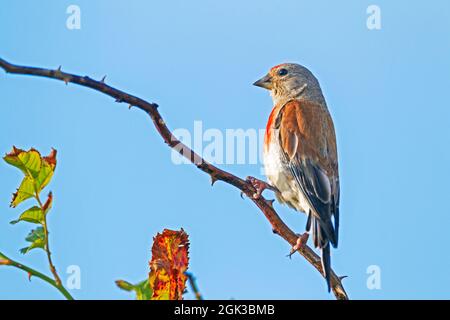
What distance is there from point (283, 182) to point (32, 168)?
4.79 meters

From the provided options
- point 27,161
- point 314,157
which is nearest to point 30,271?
point 27,161

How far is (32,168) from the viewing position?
2568mm

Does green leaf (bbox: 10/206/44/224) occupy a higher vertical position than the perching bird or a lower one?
lower

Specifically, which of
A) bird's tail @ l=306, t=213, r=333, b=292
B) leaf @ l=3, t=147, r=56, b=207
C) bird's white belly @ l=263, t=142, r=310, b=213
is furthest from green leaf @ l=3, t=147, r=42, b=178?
bird's white belly @ l=263, t=142, r=310, b=213

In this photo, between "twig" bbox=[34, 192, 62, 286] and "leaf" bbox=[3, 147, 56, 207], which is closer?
"twig" bbox=[34, 192, 62, 286]

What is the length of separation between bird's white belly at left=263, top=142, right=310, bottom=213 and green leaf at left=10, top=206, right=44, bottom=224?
459cm

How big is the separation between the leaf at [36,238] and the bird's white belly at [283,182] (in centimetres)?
459

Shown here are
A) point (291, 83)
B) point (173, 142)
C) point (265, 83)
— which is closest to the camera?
point (173, 142)

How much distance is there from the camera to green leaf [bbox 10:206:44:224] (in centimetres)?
251

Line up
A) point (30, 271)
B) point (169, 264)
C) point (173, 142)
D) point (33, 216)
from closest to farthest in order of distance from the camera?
point (30, 271), point (169, 264), point (33, 216), point (173, 142)

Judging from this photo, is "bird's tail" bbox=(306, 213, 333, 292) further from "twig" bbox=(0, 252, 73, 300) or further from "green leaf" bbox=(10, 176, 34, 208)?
"twig" bbox=(0, 252, 73, 300)

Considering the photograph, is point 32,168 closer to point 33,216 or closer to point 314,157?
point 33,216

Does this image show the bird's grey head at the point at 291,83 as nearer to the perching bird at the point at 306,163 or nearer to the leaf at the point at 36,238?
the perching bird at the point at 306,163
